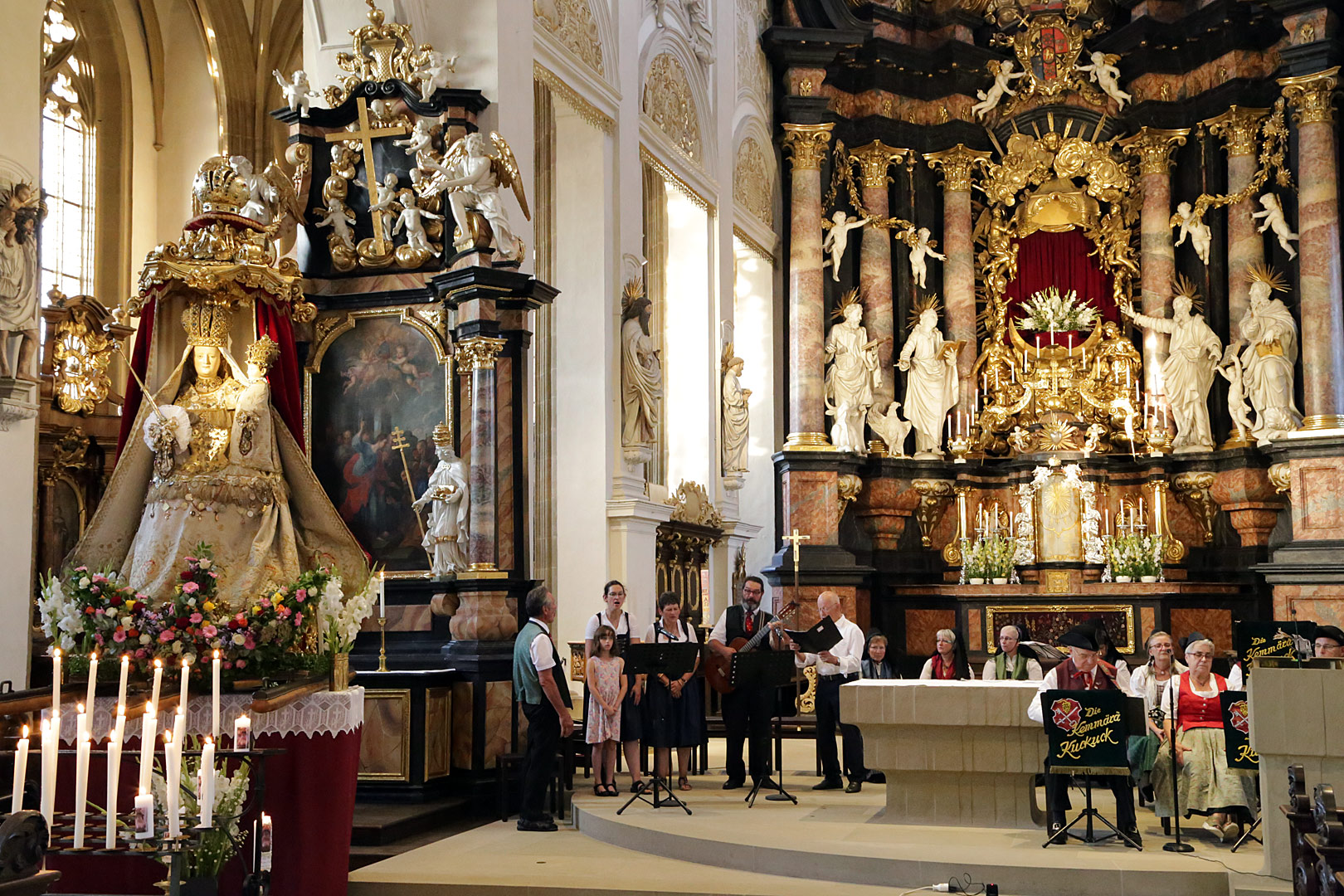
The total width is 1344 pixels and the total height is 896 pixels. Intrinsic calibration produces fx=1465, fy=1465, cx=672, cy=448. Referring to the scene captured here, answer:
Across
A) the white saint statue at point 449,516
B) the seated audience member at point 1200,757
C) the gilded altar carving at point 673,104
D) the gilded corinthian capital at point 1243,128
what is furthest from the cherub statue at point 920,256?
the seated audience member at point 1200,757

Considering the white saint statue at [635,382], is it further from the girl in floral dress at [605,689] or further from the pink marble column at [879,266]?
the pink marble column at [879,266]

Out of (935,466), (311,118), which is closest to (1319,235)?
(935,466)

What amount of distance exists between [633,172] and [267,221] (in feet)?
15.9

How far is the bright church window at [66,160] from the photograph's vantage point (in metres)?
17.3

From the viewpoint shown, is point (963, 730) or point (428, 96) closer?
point (963, 730)

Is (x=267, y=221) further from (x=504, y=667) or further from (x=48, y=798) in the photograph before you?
(x=48, y=798)

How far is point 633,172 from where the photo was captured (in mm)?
14867

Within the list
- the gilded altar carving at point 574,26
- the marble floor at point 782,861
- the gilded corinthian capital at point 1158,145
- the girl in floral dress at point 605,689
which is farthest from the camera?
the gilded corinthian capital at point 1158,145

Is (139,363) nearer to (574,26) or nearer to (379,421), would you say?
(379,421)

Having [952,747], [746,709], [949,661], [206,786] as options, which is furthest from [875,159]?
[206,786]

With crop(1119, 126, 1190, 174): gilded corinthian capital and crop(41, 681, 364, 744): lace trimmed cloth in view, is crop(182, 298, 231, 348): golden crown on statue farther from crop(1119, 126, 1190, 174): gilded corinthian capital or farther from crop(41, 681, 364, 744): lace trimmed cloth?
crop(1119, 126, 1190, 174): gilded corinthian capital

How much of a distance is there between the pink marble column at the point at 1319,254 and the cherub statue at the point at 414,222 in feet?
38.8

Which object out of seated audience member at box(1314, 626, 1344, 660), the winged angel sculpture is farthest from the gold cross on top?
seated audience member at box(1314, 626, 1344, 660)

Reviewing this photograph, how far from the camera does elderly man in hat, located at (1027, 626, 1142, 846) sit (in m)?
8.30
